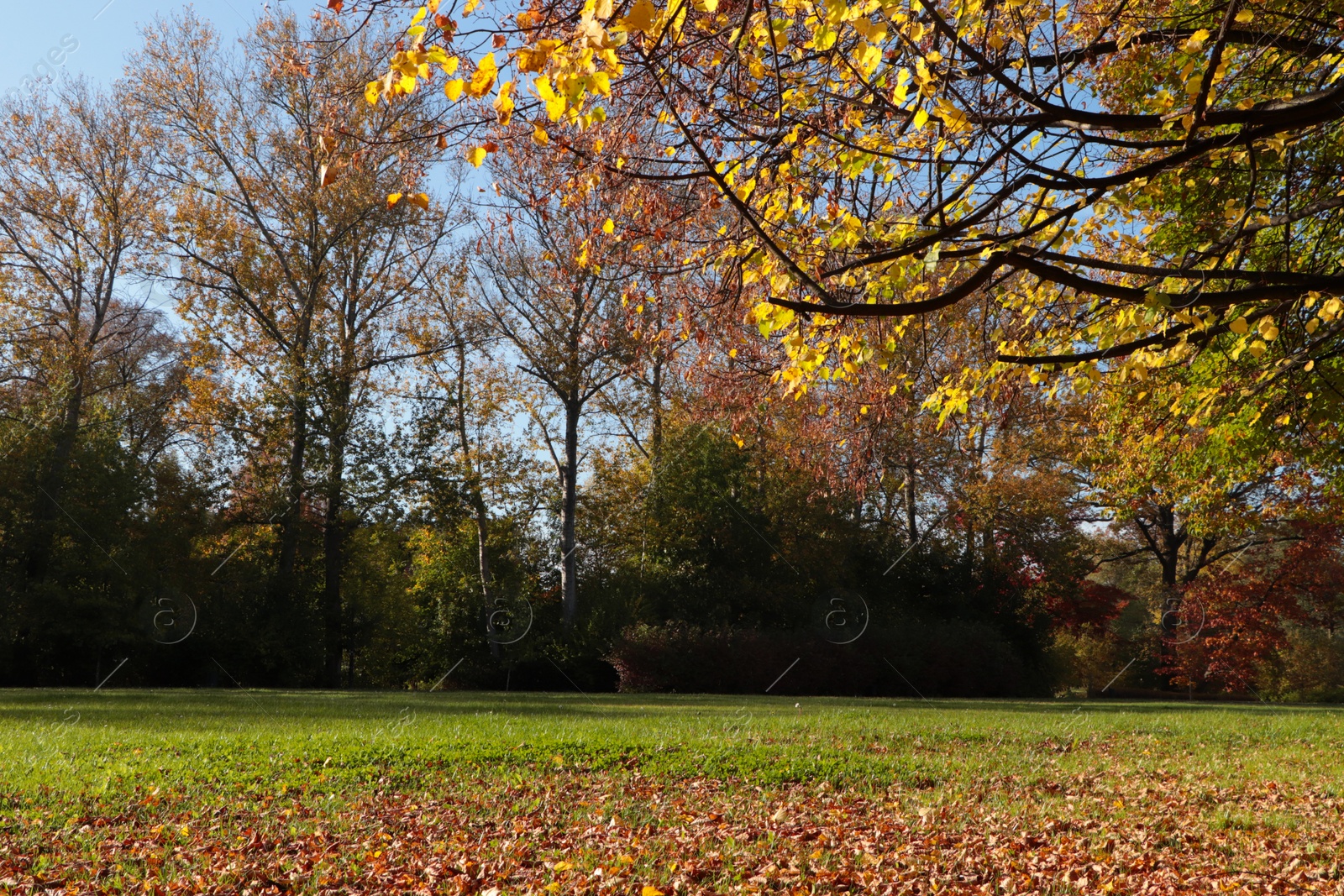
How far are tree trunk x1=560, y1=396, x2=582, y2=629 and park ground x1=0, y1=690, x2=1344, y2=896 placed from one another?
1195 centimetres

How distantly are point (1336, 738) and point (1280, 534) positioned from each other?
18.1 metres

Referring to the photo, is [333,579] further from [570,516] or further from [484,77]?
[484,77]

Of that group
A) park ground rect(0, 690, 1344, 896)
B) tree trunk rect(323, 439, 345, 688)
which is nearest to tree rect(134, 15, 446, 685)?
tree trunk rect(323, 439, 345, 688)

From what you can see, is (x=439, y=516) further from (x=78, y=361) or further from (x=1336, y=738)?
(x=1336, y=738)

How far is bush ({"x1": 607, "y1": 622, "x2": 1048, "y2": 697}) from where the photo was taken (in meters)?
18.9

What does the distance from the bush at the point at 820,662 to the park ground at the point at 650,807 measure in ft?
28.9

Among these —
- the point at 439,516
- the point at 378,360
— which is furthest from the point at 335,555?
the point at 378,360

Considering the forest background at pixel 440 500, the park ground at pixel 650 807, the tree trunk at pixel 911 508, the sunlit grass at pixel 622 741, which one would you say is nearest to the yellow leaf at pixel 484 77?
the park ground at pixel 650 807

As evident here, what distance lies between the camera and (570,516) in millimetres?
22328

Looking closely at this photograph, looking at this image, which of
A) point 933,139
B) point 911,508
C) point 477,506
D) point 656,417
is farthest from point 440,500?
point 933,139

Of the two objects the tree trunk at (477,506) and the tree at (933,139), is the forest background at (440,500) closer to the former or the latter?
the tree trunk at (477,506)

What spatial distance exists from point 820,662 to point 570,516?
6.86 metres

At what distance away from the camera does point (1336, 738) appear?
9758 mm

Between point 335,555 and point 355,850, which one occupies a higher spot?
point 335,555
